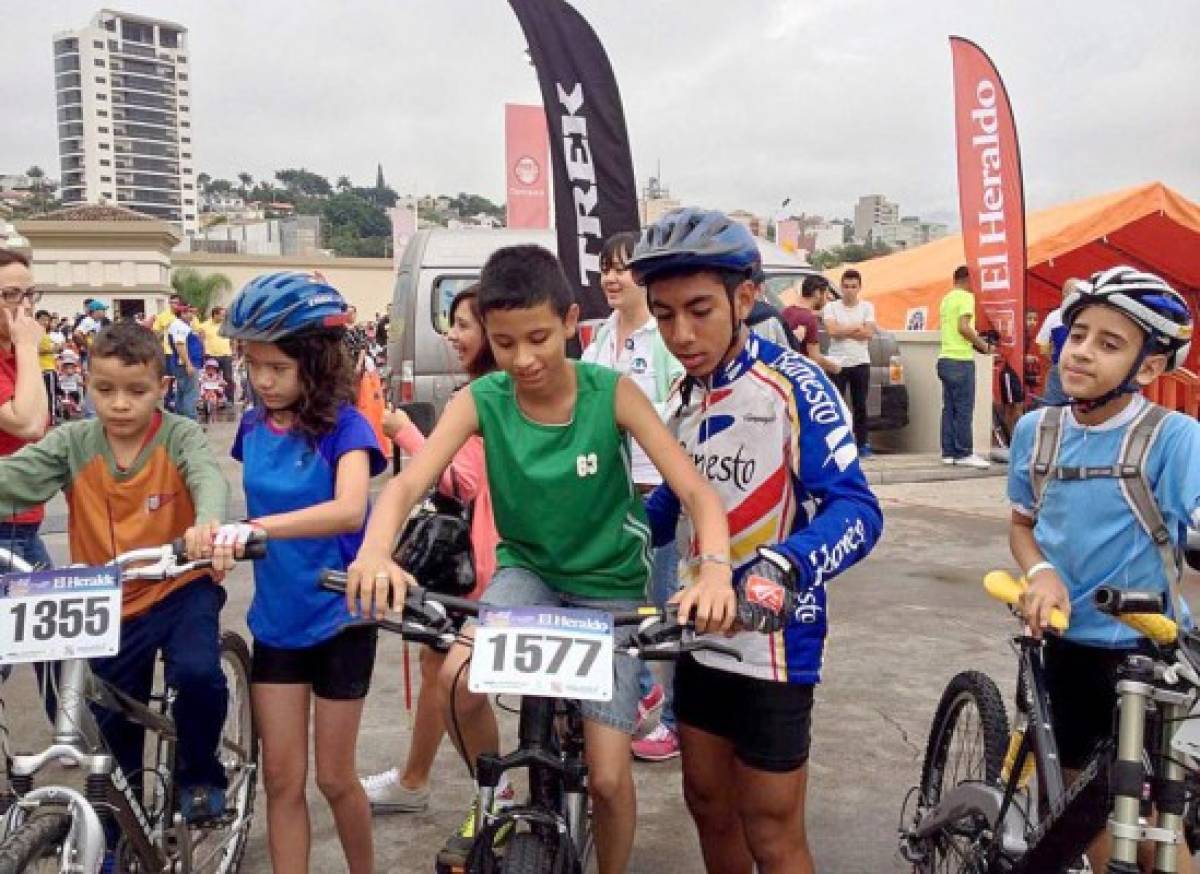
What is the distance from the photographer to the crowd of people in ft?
7.92

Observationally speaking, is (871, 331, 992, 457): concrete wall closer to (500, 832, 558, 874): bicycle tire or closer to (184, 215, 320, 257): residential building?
(500, 832, 558, 874): bicycle tire

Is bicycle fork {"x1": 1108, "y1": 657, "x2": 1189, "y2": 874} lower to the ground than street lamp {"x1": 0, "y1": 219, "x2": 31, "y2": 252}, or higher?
lower

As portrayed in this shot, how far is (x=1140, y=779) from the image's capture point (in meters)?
2.04

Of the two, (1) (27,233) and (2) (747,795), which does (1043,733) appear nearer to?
(2) (747,795)

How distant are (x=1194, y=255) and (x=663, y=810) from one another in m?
13.5

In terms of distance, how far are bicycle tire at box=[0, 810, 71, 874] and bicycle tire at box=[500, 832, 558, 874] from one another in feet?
3.08

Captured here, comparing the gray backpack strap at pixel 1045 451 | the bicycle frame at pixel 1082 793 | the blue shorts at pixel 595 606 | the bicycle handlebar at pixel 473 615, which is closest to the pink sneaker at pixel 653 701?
the bicycle frame at pixel 1082 793

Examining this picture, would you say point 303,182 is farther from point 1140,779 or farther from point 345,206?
point 1140,779

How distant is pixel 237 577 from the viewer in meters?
7.41

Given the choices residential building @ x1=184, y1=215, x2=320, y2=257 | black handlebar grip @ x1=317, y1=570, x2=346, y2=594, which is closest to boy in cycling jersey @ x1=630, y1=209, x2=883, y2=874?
black handlebar grip @ x1=317, y1=570, x2=346, y2=594

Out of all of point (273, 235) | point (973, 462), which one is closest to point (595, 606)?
point (973, 462)

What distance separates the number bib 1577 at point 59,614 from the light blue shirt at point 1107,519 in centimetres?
227

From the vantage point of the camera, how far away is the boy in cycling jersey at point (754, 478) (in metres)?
2.42

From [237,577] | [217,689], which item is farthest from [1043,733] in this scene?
[237,577]
